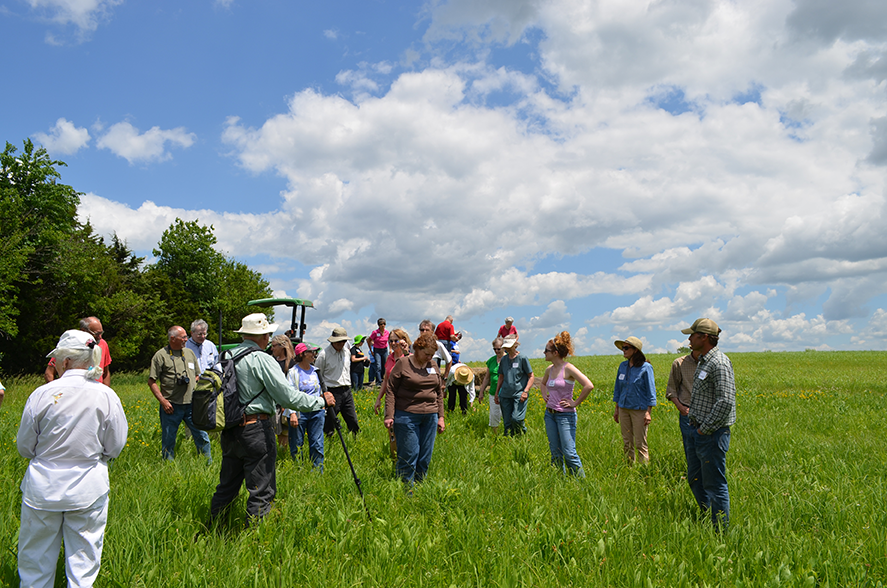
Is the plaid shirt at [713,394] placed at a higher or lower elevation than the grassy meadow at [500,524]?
higher

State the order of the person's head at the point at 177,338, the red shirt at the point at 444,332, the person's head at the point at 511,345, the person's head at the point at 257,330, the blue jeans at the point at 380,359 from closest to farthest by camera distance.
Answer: the person's head at the point at 257,330
the person's head at the point at 177,338
the person's head at the point at 511,345
the red shirt at the point at 444,332
the blue jeans at the point at 380,359

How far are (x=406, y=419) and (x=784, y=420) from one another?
382 inches

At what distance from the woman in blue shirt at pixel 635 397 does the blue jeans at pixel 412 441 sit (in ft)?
9.15

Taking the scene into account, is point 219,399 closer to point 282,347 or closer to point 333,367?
point 282,347

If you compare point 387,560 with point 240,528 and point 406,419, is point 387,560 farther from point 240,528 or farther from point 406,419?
point 406,419

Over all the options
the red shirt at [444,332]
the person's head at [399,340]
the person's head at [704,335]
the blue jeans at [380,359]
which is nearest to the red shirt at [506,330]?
the red shirt at [444,332]

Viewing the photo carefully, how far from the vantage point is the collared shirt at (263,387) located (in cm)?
452

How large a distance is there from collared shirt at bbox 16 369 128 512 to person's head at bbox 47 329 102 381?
5 centimetres

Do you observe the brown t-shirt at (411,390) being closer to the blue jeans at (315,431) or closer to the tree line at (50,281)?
the blue jeans at (315,431)

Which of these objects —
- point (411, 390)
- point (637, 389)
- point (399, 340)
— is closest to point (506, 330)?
point (399, 340)

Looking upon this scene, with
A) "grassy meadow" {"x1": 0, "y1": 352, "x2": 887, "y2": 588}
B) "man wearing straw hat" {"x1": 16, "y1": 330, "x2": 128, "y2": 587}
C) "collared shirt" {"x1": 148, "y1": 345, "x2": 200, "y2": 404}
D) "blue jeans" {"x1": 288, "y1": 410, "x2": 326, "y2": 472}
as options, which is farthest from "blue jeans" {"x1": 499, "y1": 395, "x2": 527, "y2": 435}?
"man wearing straw hat" {"x1": 16, "y1": 330, "x2": 128, "y2": 587}

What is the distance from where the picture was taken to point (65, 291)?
2612cm

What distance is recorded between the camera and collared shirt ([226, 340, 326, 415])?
4.52 meters

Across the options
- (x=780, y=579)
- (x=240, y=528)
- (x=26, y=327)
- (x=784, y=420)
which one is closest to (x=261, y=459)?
(x=240, y=528)
